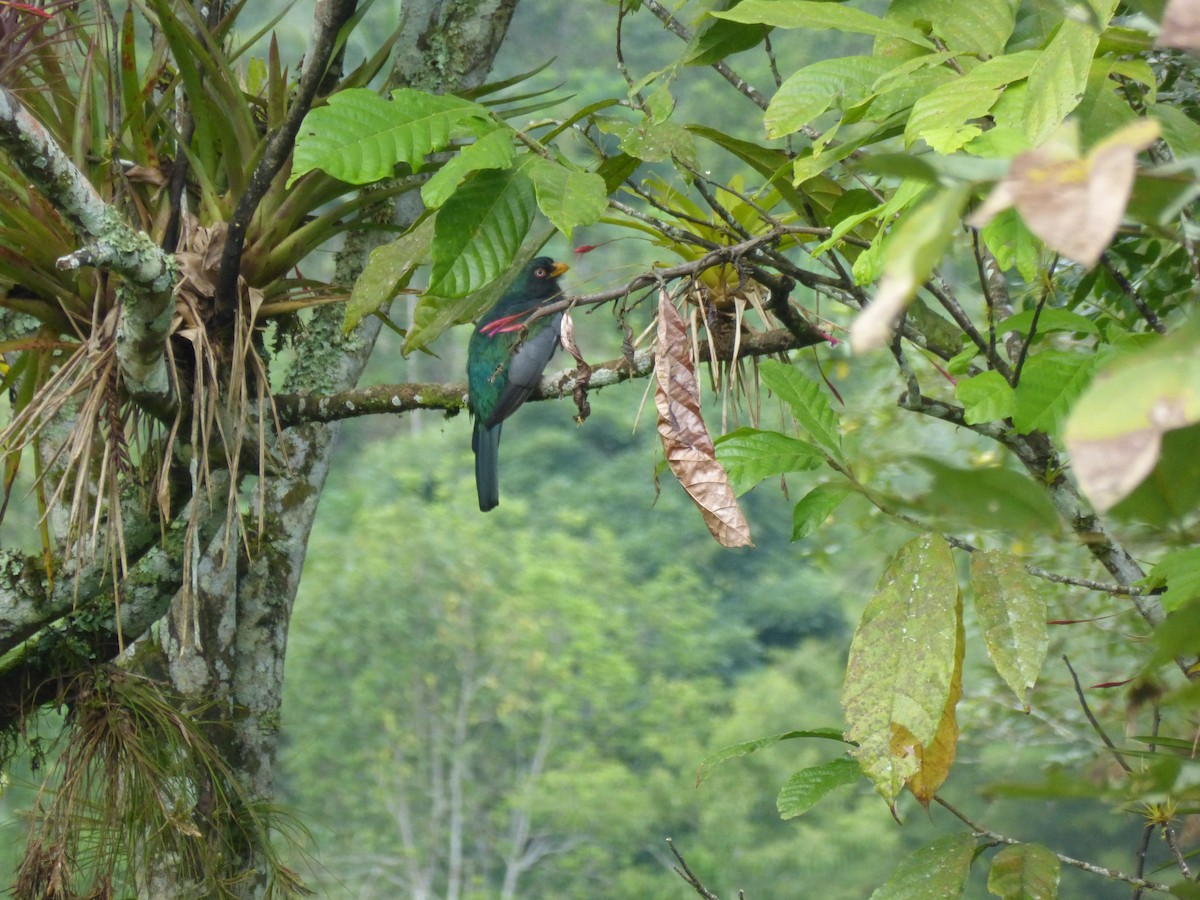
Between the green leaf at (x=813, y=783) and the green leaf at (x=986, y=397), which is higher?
the green leaf at (x=986, y=397)

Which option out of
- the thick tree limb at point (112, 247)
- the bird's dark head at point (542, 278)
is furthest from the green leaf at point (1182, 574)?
the bird's dark head at point (542, 278)

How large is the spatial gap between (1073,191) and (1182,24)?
4 centimetres

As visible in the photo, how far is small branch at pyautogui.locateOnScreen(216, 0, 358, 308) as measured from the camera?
1211 millimetres

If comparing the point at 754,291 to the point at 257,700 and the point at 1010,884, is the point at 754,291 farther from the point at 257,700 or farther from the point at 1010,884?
the point at 257,700

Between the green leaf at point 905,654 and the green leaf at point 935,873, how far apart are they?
68mm

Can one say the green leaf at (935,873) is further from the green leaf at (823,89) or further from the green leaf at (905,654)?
the green leaf at (823,89)

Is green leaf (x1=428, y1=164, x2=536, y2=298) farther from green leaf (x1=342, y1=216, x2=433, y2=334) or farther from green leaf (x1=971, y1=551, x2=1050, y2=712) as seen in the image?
green leaf (x1=971, y1=551, x2=1050, y2=712)

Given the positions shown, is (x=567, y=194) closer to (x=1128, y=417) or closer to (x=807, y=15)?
(x=807, y=15)

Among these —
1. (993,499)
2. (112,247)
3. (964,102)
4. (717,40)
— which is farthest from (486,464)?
(993,499)

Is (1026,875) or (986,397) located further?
(986,397)

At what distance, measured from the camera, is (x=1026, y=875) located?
649 mm

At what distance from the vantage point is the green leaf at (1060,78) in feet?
1.78

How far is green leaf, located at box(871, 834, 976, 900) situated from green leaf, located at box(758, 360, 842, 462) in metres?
0.24

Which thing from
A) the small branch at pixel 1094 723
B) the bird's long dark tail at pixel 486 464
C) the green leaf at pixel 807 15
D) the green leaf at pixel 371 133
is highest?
the green leaf at pixel 807 15
